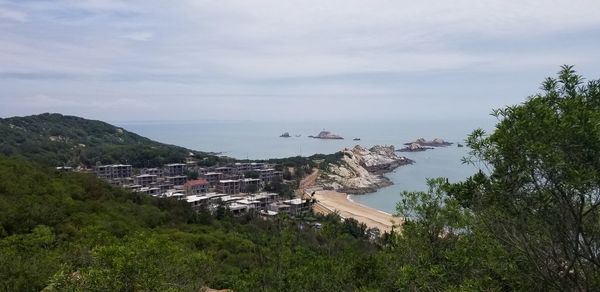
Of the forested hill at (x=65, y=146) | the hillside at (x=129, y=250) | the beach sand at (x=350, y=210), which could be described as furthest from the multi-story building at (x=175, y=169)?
the hillside at (x=129, y=250)

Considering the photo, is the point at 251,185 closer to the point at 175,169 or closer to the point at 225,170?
the point at 225,170

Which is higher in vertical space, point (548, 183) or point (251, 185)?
point (548, 183)

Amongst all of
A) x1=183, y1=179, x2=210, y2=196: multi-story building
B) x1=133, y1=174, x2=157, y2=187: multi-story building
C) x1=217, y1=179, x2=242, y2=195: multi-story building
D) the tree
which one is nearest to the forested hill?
x1=133, y1=174, x2=157, y2=187: multi-story building

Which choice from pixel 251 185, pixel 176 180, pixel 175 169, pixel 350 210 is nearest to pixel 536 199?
pixel 350 210

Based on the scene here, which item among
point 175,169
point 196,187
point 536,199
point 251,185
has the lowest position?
point 251,185

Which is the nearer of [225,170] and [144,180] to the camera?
[144,180]
